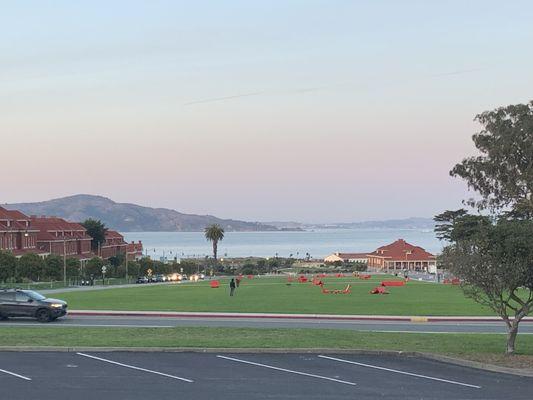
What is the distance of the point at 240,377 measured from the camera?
58.0ft

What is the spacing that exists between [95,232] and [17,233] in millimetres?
36967

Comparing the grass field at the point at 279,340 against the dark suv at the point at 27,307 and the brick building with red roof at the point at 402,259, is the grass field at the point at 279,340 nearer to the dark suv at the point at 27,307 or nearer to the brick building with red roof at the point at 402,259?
the dark suv at the point at 27,307

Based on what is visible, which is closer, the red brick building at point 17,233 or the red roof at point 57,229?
the red brick building at point 17,233

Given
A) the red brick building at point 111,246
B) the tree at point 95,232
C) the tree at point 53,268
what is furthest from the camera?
the red brick building at point 111,246

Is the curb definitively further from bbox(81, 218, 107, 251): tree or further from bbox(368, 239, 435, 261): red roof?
bbox(368, 239, 435, 261): red roof

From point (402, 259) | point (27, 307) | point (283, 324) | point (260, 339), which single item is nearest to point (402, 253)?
point (402, 259)

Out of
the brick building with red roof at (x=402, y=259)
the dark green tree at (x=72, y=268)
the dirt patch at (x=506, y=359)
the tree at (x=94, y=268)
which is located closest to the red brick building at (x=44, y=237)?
the dark green tree at (x=72, y=268)

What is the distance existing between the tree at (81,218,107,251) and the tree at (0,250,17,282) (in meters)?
62.9

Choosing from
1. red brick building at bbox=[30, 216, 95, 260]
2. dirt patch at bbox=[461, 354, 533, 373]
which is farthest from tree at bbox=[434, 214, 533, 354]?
red brick building at bbox=[30, 216, 95, 260]

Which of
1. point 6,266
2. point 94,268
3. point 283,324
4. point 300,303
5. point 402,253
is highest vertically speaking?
point 402,253

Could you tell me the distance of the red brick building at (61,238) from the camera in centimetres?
12119

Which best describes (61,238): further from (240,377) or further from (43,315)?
(240,377)

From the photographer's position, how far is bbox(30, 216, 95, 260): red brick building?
121188mm

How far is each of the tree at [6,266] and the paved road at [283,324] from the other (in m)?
48.9
